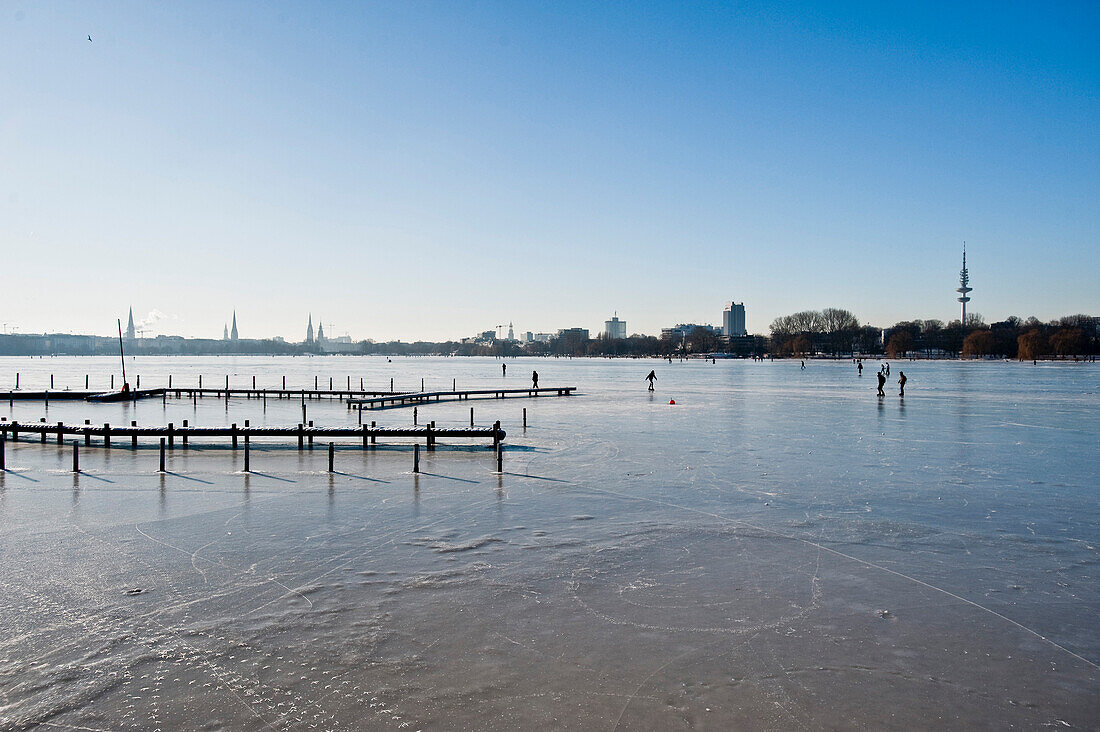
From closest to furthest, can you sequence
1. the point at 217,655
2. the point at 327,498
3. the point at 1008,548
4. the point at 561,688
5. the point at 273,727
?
the point at 273,727, the point at 561,688, the point at 217,655, the point at 1008,548, the point at 327,498

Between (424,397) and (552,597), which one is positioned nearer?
(552,597)

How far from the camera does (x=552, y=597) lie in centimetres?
841

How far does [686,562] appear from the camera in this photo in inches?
389

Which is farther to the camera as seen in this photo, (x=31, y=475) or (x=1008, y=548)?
(x=31, y=475)

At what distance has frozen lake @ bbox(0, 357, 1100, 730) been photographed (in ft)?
19.6

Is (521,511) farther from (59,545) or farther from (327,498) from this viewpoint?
(59,545)

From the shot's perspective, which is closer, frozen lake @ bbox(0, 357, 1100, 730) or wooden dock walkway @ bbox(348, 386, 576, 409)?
frozen lake @ bbox(0, 357, 1100, 730)

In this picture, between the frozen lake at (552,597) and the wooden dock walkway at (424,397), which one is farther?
the wooden dock walkway at (424,397)

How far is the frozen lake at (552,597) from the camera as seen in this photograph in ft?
19.6

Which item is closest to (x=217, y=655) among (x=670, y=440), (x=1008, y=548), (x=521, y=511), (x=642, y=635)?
(x=642, y=635)

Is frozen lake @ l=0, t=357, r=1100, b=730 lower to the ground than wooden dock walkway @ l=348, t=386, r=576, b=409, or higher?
lower

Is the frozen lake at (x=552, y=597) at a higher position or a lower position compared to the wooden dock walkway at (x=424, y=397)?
lower

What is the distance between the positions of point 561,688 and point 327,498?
9190 millimetres

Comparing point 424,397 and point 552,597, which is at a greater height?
point 424,397
